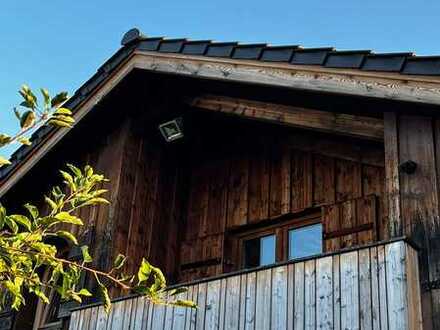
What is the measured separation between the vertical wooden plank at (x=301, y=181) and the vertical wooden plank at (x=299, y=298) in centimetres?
238

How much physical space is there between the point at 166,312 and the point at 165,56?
10.5 feet

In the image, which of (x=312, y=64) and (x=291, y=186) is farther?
(x=291, y=186)

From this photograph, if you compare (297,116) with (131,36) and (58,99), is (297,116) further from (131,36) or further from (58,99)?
(58,99)

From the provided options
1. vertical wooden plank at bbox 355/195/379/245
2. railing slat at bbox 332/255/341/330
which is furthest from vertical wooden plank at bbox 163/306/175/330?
vertical wooden plank at bbox 355/195/379/245

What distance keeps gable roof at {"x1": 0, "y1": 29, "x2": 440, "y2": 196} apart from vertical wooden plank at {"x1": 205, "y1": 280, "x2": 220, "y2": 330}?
2074mm

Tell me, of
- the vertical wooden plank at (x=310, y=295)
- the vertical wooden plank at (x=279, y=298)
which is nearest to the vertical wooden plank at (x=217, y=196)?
the vertical wooden plank at (x=279, y=298)

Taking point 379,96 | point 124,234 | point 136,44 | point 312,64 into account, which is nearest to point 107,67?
point 136,44

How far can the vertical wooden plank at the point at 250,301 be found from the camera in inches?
238

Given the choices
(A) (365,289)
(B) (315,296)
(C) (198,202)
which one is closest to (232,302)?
(B) (315,296)

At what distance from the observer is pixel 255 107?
320 inches

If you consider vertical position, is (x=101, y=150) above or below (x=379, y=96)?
above

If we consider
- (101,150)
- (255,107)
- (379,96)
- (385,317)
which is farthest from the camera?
(101,150)

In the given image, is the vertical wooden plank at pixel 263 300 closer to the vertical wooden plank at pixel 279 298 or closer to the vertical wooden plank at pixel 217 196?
the vertical wooden plank at pixel 279 298

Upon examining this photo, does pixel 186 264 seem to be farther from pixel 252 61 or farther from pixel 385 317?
pixel 385 317
